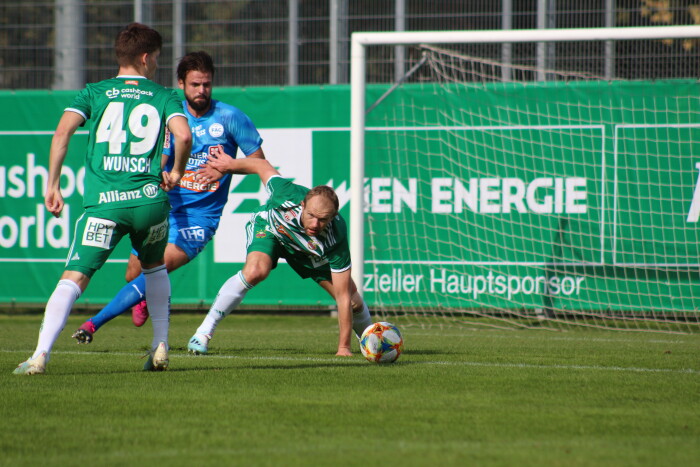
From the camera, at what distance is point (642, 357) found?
22.3ft

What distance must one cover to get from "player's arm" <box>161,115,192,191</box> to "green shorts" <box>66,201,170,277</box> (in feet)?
0.46

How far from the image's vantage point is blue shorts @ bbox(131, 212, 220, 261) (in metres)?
7.16

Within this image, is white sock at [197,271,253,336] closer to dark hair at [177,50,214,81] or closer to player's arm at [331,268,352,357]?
player's arm at [331,268,352,357]

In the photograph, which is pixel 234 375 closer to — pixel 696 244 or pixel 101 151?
pixel 101 151

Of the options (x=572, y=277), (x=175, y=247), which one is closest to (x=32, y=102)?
(x=175, y=247)

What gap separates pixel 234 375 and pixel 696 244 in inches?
263

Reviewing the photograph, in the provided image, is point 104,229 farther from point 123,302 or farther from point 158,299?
point 123,302

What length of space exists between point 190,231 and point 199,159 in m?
0.57

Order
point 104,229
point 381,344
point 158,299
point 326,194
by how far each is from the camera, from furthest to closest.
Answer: point 381,344 < point 326,194 < point 158,299 < point 104,229

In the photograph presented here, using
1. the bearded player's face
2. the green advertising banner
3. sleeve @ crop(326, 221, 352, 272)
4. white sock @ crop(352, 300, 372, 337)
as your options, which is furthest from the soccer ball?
the green advertising banner

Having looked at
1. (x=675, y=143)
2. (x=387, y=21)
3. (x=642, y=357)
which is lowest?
(x=642, y=357)

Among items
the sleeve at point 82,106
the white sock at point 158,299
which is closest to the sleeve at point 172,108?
the sleeve at point 82,106

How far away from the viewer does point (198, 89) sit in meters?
7.20

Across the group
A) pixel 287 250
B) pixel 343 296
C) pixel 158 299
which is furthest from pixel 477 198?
pixel 158 299
